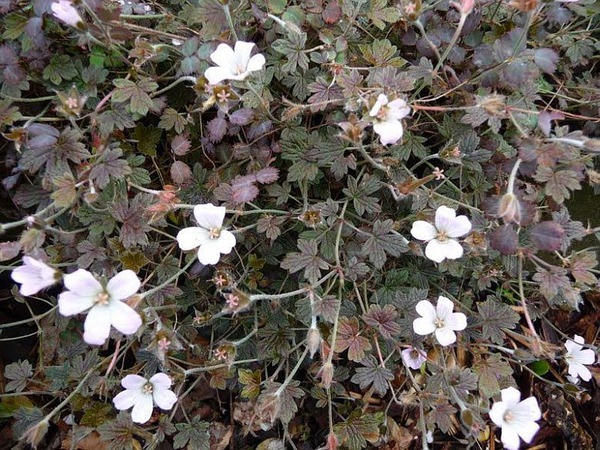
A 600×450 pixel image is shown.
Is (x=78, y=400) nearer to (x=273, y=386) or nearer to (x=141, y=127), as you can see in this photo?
(x=273, y=386)

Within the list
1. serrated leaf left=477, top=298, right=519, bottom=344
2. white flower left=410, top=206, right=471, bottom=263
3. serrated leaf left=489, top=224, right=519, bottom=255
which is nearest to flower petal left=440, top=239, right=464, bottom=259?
white flower left=410, top=206, right=471, bottom=263

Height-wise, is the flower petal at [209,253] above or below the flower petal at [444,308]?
above

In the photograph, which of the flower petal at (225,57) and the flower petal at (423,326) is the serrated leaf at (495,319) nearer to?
the flower petal at (423,326)

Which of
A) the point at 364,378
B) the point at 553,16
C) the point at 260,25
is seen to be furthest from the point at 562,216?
the point at 260,25

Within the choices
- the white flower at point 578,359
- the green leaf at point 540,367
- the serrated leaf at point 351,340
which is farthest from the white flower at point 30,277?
the green leaf at point 540,367

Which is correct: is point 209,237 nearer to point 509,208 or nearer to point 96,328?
point 96,328

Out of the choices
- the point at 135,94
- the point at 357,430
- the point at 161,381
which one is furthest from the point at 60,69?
the point at 357,430
